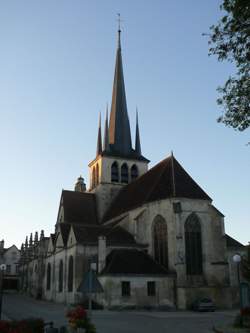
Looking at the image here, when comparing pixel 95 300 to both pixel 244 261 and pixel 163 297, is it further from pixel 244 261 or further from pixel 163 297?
pixel 244 261

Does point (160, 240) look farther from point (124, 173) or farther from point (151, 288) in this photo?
point (124, 173)

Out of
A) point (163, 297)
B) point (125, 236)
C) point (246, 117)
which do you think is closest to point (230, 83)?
point (246, 117)

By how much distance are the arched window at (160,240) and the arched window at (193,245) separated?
170 cm

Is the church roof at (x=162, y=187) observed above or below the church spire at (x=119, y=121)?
below

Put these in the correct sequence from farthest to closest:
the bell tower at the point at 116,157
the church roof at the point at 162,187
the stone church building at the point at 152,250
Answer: the bell tower at the point at 116,157 < the church roof at the point at 162,187 < the stone church building at the point at 152,250

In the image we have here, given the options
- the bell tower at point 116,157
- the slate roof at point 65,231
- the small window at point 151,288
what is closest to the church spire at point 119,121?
the bell tower at point 116,157

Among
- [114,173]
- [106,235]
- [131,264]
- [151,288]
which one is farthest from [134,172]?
[151,288]

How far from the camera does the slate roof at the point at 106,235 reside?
32656mm

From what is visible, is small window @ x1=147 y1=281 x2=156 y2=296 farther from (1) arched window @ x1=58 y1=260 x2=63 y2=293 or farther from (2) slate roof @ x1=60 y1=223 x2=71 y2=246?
(1) arched window @ x1=58 y1=260 x2=63 y2=293

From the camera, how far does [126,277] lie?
2866 cm

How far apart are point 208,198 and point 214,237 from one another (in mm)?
3136

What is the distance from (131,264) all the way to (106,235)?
4422 mm

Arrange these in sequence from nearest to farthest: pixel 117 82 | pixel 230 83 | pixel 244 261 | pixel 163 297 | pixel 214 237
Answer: pixel 230 83 → pixel 244 261 → pixel 163 297 → pixel 214 237 → pixel 117 82

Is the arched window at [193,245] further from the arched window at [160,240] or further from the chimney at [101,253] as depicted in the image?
the chimney at [101,253]
